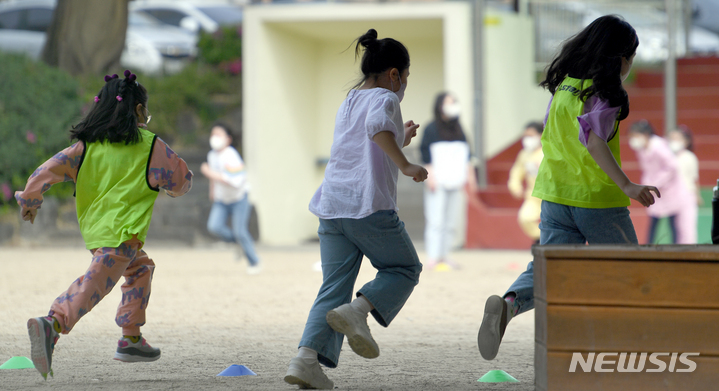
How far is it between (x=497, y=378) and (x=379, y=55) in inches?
58.0

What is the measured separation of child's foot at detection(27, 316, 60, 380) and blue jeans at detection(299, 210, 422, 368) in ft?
3.43

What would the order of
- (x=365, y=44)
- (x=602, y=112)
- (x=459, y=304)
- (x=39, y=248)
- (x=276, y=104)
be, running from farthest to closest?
(x=276, y=104) → (x=39, y=248) → (x=459, y=304) → (x=365, y=44) → (x=602, y=112)

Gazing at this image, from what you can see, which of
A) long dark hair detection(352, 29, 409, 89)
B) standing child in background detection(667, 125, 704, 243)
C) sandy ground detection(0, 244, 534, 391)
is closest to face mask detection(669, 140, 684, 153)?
standing child in background detection(667, 125, 704, 243)

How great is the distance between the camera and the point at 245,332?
18.0ft

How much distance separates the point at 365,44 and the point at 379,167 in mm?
514

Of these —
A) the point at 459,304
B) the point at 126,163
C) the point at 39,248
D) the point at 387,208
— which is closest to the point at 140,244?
the point at 126,163

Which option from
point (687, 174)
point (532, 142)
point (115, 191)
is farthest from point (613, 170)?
point (687, 174)

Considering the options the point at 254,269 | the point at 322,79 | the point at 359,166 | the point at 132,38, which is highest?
the point at 132,38

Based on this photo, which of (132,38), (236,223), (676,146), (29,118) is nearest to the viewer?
(236,223)

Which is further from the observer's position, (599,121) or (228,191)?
(228,191)

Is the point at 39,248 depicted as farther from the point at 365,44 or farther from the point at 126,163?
the point at 365,44

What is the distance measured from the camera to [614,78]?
3443mm

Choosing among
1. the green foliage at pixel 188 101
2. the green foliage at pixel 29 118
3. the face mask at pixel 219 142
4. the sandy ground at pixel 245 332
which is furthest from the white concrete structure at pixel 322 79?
the face mask at pixel 219 142

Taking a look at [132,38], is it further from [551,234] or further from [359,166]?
[551,234]
